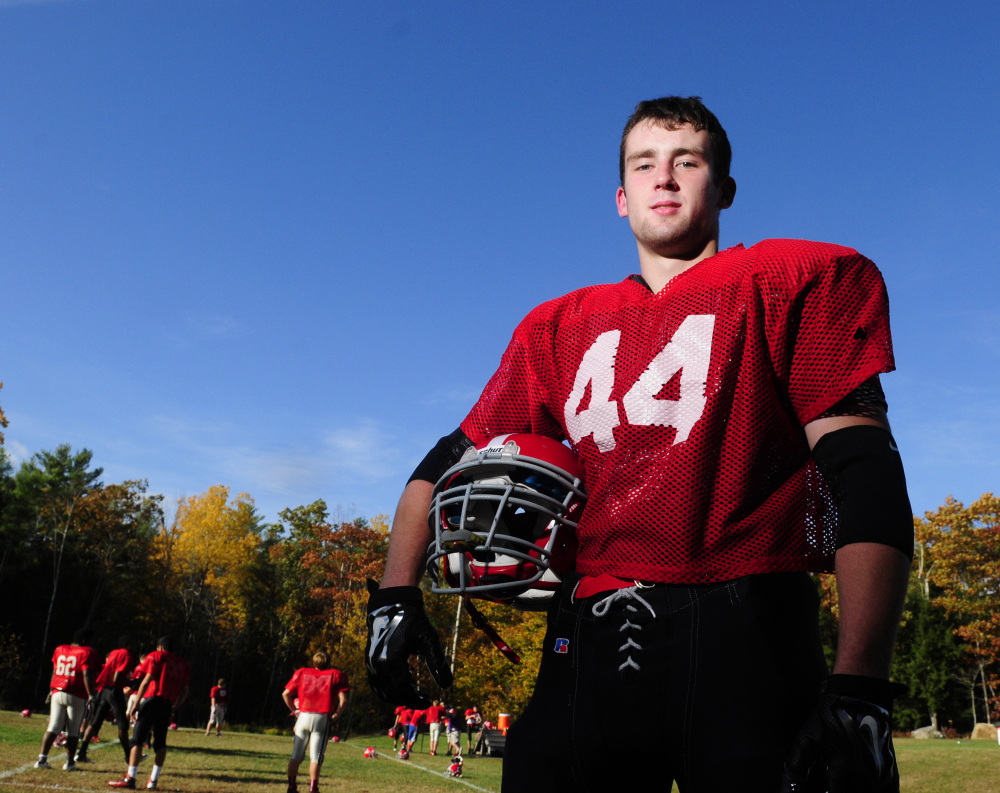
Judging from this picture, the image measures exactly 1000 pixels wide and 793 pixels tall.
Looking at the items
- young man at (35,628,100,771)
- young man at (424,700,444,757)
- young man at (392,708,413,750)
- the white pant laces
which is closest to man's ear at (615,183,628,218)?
the white pant laces

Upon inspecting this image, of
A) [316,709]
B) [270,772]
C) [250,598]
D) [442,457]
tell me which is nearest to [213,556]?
[250,598]

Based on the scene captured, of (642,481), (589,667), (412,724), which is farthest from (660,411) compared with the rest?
(412,724)

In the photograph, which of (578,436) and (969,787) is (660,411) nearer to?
(578,436)

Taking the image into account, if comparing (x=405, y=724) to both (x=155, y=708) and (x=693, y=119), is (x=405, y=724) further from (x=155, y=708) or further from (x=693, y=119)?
(x=693, y=119)

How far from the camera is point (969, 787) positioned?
617 inches

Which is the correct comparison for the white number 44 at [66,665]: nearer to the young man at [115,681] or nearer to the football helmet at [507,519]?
the young man at [115,681]

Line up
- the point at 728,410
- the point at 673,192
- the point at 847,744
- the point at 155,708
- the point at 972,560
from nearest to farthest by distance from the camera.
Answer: the point at 847,744
the point at 728,410
the point at 673,192
the point at 155,708
the point at 972,560

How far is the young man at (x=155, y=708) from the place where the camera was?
480 inches

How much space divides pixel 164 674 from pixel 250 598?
42676mm

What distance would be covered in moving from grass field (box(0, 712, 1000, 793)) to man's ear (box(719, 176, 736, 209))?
1146cm

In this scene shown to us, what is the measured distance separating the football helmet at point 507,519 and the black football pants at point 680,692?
0.27 meters

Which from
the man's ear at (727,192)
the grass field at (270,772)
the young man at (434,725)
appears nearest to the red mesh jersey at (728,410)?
the man's ear at (727,192)

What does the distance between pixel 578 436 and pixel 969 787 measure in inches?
668

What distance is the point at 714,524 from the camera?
85.2 inches
